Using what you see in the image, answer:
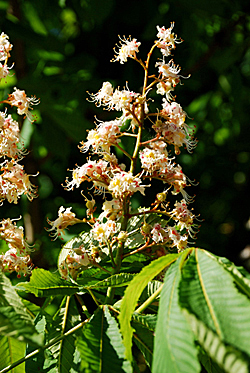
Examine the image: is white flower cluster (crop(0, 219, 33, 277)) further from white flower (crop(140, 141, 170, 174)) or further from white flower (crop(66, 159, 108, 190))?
white flower (crop(140, 141, 170, 174))

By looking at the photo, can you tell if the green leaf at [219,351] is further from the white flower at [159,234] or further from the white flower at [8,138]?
the white flower at [8,138]

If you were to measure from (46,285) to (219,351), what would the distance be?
0.43 meters

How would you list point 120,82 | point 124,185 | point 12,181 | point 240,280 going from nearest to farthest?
point 240,280 < point 124,185 < point 12,181 < point 120,82

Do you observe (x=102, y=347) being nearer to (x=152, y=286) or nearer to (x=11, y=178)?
(x=152, y=286)

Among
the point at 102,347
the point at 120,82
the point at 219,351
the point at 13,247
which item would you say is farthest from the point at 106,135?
the point at 120,82

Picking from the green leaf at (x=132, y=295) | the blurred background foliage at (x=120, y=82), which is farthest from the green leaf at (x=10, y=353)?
the blurred background foliage at (x=120, y=82)

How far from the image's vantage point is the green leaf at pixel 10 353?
791 mm

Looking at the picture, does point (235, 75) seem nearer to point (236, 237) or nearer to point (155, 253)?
point (236, 237)

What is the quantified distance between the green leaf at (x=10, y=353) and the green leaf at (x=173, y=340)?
1.19ft

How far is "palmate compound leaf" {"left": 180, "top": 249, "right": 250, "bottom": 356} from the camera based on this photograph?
48 cm

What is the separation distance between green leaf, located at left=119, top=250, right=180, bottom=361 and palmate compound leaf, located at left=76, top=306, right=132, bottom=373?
6 centimetres

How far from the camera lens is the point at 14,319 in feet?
1.79

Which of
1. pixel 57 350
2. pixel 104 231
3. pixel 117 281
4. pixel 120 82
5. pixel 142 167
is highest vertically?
pixel 120 82

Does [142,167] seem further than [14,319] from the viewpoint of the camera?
Yes
